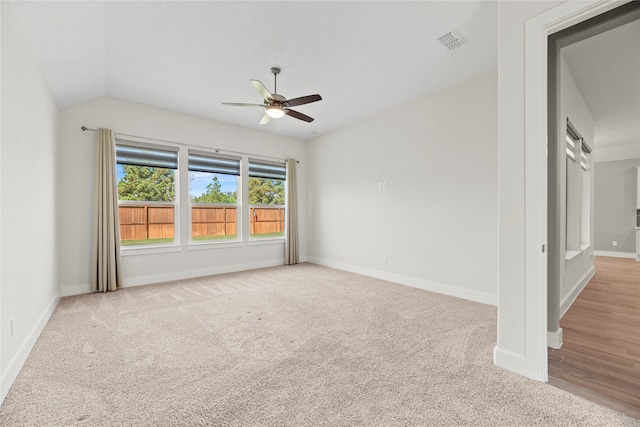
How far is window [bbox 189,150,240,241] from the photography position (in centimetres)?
509

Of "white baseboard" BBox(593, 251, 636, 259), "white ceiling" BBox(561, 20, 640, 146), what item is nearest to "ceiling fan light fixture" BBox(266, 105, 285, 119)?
"white ceiling" BBox(561, 20, 640, 146)

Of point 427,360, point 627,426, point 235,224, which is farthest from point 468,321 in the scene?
point 235,224

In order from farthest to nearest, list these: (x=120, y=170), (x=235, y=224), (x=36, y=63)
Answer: (x=235, y=224)
(x=120, y=170)
(x=36, y=63)

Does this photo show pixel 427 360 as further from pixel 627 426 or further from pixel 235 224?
pixel 235 224

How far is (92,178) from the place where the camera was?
4090 millimetres

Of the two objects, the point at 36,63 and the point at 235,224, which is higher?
the point at 36,63

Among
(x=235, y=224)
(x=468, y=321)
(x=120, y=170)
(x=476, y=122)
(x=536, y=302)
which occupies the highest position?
(x=476, y=122)

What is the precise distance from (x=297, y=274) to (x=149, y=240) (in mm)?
2605

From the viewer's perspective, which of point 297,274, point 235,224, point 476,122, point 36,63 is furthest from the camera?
point 235,224

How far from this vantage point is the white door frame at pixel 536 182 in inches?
73.3

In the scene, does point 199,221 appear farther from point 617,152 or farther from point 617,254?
point 617,254

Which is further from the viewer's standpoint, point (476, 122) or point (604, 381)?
point (476, 122)

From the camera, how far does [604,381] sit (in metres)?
1.89

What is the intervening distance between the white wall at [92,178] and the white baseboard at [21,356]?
4.04ft
